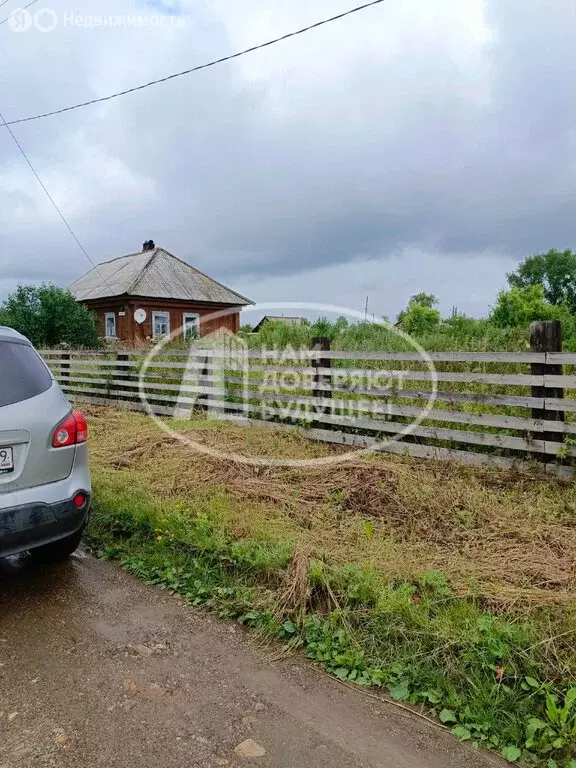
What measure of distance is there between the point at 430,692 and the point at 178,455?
434cm

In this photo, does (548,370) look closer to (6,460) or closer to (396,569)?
(396,569)

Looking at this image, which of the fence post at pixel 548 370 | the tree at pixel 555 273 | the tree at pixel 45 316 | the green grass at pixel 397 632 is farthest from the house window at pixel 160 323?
the tree at pixel 555 273

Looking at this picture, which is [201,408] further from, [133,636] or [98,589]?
[133,636]

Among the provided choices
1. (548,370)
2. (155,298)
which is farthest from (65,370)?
(155,298)

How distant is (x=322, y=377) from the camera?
6746 millimetres

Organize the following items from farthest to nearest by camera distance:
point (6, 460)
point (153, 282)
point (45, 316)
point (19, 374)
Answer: point (153, 282), point (45, 316), point (19, 374), point (6, 460)

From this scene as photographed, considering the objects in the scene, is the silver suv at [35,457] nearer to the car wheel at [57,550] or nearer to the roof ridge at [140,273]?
the car wheel at [57,550]

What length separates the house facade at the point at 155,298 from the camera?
2536cm

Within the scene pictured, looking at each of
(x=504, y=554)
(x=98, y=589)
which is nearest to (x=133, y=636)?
(x=98, y=589)

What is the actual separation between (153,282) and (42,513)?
24718mm

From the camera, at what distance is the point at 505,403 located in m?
4.93

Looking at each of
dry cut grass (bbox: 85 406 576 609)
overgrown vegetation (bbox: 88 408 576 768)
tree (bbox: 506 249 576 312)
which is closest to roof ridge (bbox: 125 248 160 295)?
dry cut grass (bbox: 85 406 576 609)

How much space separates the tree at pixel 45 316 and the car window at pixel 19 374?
1812 centimetres

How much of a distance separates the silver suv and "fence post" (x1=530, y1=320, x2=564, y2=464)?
390 centimetres
